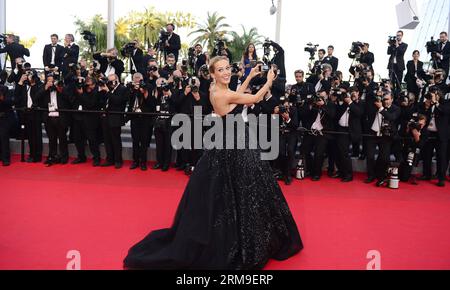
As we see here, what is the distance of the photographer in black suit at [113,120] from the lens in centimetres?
724

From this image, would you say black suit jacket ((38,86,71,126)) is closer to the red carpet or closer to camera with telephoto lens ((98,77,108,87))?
camera with telephoto lens ((98,77,108,87))

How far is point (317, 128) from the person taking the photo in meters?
6.86

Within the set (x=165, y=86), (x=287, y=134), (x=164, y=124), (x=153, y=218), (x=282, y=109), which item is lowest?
(x=153, y=218)

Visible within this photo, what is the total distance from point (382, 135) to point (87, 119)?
15.5 feet

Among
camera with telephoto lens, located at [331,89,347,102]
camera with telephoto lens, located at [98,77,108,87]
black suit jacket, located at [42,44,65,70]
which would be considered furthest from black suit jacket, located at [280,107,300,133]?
black suit jacket, located at [42,44,65,70]

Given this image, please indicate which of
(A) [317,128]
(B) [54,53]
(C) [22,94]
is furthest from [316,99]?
(B) [54,53]

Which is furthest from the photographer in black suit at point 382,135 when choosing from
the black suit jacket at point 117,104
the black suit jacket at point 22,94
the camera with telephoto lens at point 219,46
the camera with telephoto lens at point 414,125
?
the black suit jacket at point 22,94

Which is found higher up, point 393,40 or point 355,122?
point 393,40

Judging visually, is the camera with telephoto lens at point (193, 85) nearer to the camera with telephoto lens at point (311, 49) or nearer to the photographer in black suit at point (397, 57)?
the camera with telephoto lens at point (311, 49)

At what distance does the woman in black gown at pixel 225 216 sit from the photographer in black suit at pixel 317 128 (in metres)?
3.31

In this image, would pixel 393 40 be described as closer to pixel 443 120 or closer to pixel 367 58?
pixel 367 58

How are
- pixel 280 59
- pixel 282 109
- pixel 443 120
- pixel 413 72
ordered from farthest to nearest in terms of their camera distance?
pixel 413 72 < pixel 280 59 < pixel 443 120 < pixel 282 109
